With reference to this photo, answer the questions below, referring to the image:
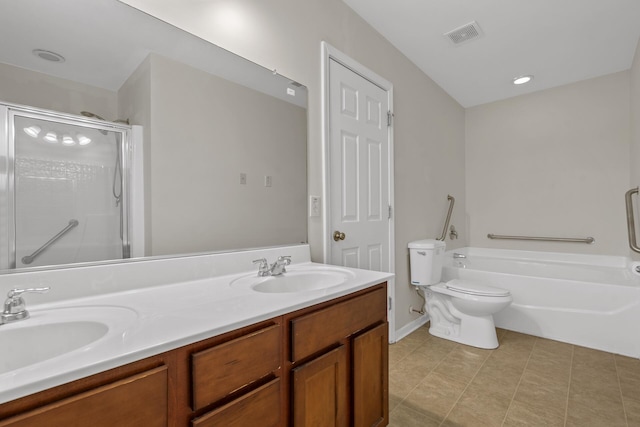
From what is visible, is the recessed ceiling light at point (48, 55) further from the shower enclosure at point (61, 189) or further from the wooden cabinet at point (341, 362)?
the wooden cabinet at point (341, 362)

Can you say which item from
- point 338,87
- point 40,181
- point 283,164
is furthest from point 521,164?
point 40,181

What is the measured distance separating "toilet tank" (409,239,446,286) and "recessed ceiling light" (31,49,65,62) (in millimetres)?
2433

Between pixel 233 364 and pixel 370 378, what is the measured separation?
700 millimetres

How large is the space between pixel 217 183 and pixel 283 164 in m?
0.41

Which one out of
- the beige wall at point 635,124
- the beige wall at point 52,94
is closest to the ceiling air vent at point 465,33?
the beige wall at point 635,124

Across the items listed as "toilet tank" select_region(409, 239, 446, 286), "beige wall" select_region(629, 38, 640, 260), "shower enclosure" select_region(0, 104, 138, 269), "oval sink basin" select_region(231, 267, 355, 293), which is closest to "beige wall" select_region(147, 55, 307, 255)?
"shower enclosure" select_region(0, 104, 138, 269)

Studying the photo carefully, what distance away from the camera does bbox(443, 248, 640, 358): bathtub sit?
7.34 feet

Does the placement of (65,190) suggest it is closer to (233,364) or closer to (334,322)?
(233,364)

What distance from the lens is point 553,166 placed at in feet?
10.8

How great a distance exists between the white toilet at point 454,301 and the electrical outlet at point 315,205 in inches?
46.7

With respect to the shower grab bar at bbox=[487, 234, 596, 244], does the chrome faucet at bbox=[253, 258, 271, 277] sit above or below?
above

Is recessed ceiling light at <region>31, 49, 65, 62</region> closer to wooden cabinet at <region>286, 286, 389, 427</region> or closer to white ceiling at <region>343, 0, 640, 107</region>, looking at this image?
wooden cabinet at <region>286, 286, 389, 427</region>

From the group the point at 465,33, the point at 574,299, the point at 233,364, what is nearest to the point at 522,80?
the point at 465,33

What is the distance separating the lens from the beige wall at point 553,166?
2.98 m
